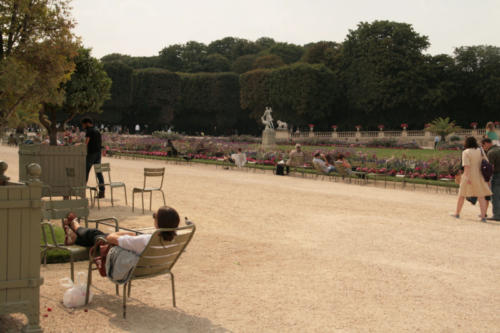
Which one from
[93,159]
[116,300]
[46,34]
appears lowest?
[116,300]

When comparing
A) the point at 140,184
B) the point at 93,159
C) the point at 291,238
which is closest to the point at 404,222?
the point at 291,238

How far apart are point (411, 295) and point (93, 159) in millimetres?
7437

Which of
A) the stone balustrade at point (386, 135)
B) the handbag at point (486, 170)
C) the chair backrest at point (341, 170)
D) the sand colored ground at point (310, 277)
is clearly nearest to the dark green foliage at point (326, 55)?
the stone balustrade at point (386, 135)

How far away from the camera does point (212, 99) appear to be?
5712 cm

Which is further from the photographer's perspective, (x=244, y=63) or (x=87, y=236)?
(x=244, y=63)

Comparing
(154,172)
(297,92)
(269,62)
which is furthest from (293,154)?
(269,62)

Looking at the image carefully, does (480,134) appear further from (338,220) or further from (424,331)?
(424,331)

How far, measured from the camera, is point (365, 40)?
47250mm

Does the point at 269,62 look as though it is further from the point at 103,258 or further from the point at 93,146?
the point at 103,258

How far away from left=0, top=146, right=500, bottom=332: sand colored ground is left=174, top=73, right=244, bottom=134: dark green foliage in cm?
4828

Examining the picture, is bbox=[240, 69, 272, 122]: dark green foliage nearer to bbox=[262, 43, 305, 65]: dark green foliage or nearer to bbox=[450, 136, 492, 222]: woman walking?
bbox=[262, 43, 305, 65]: dark green foliage

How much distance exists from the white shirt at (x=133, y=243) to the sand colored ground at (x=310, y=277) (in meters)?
0.49

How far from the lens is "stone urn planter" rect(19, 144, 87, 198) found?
8633mm

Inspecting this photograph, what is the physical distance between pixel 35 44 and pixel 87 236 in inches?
168
